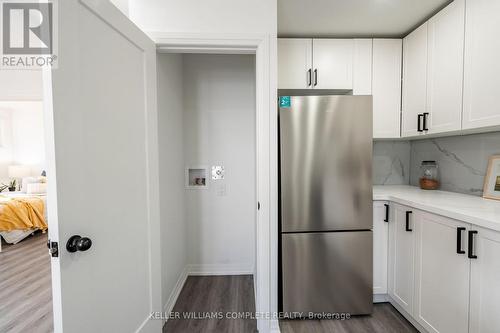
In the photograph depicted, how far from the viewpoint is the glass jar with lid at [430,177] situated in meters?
2.07

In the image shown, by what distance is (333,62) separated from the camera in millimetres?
2125

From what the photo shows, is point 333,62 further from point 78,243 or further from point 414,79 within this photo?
point 78,243

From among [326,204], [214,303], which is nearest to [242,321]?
[214,303]


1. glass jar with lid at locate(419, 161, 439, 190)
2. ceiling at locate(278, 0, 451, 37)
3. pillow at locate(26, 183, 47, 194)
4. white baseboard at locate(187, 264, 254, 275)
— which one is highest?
ceiling at locate(278, 0, 451, 37)

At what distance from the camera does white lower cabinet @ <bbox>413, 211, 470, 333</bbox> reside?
4.11ft

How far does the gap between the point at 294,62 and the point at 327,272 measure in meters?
1.90

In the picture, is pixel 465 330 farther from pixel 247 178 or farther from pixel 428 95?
pixel 247 178

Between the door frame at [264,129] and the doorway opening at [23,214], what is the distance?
1.17 meters

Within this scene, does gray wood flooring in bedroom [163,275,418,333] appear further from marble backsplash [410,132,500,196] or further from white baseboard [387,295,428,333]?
marble backsplash [410,132,500,196]

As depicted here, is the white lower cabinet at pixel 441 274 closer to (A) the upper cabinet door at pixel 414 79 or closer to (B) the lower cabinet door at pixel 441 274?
(B) the lower cabinet door at pixel 441 274

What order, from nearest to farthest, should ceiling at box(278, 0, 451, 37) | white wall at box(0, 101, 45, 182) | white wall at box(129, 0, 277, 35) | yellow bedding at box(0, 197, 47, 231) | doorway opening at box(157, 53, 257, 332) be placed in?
1. white wall at box(129, 0, 277, 35)
2. ceiling at box(278, 0, 451, 37)
3. doorway opening at box(157, 53, 257, 332)
4. yellow bedding at box(0, 197, 47, 231)
5. white wall at box(0, 101, 45, 182)

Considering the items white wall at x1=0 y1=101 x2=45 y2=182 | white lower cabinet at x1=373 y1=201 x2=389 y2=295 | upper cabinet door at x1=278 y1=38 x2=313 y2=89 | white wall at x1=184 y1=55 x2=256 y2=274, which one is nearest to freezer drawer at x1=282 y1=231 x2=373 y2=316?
white lower cabinet at x1=373 y1=201 x2=389 y2=295

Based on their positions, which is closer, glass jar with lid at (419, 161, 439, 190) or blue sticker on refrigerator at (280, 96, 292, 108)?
blue sticker on refrigerator at (280, 96, 292, 108)

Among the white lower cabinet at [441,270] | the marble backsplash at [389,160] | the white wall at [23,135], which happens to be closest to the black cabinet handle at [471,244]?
the white lower cabinet at [441,270]
